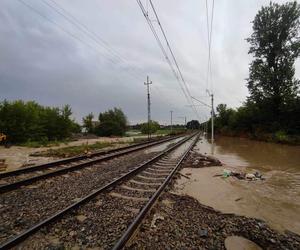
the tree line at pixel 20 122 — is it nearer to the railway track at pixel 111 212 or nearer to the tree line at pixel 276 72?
the railway track at pixel 111 212

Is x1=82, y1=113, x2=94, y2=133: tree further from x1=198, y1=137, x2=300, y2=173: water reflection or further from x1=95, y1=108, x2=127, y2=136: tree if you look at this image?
x1=198, y1=137, x2=300, y2=173: water reflection

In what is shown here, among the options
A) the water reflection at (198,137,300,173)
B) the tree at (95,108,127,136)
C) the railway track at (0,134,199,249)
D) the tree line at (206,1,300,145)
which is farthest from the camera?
the tree at (95,108,127,136)

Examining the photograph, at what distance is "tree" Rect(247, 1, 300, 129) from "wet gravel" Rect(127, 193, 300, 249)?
122 ft

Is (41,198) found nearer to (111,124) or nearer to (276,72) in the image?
(276,72)

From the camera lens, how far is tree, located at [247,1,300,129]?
37719mm

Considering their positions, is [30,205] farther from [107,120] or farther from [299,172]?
[107,120]

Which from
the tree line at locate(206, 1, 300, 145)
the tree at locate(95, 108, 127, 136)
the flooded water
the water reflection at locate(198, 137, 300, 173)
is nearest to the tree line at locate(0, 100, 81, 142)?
the water reflection at locate(198, 137, 300, 173)

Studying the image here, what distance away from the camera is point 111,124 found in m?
82.6

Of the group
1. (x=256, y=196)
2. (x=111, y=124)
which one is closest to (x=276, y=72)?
(x=256, y=196)

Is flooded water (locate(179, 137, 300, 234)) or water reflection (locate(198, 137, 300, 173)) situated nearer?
flooded water (locate(179, 137, 300, 234))

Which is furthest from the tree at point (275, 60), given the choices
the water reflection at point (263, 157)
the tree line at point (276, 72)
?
the water reflection at point (263, 157)

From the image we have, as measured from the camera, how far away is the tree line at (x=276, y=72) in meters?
37.3

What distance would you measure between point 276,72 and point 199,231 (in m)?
39.7

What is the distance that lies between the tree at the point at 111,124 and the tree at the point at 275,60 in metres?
50.3
